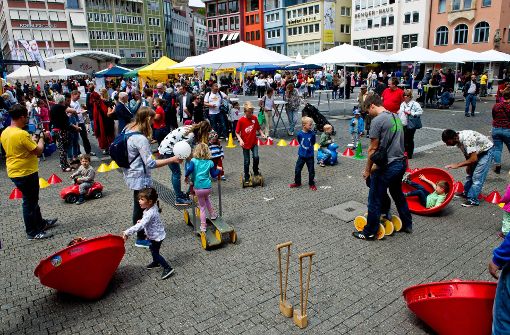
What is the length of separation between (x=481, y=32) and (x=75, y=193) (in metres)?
47.5

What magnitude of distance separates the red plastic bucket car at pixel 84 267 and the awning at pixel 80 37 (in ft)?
233

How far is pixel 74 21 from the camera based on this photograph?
6438cm

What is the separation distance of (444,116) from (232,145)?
10870mm

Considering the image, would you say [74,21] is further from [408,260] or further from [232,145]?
[408,260]

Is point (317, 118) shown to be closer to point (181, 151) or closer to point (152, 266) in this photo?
point (181, 151)

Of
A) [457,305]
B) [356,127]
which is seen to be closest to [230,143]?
[356,127]

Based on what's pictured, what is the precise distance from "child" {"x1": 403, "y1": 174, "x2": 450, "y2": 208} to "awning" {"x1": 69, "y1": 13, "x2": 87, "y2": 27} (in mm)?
71262

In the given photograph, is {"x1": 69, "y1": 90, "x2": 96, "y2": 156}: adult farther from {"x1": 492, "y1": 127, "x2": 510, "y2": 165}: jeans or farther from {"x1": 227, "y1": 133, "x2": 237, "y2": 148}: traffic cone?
{"x1": 492, "y1": 127, "x2": 510, "y2": 165}: jeans

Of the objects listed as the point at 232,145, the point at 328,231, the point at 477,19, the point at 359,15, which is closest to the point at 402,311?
the point at 328,231

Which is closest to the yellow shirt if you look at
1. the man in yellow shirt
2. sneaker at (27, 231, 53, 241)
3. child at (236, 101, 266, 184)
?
the man in yellow shirt

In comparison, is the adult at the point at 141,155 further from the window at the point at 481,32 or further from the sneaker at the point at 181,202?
the window at the point at 481,32

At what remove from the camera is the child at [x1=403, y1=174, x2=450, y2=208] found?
645cm

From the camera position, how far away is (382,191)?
5.35 meters

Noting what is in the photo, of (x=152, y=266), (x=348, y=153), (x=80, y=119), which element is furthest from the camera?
(x=80, y=119)
